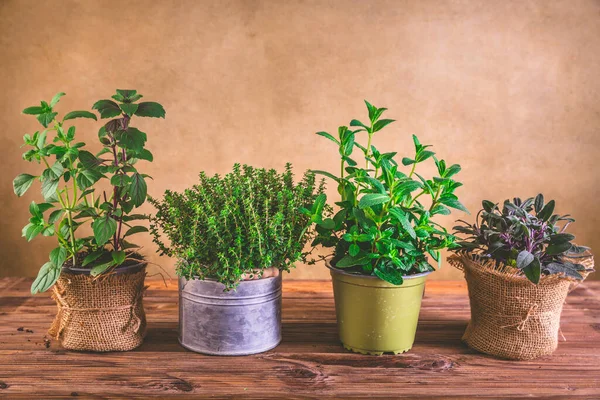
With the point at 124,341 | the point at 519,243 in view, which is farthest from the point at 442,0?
the point at 124,341

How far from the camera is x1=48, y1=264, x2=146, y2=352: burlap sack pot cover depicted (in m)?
1.24

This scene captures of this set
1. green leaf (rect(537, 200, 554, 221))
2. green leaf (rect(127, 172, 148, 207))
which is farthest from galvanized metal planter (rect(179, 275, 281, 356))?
green leaf (rect(537, 200, 554, 221))

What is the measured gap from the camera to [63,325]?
1.28 metres

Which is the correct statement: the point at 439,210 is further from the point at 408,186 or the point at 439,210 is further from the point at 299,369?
the point at 299,369

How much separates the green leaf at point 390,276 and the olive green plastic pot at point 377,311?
23 mm

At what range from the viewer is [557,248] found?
1.22 m

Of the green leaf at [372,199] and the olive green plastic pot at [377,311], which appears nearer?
the green leaf at [372,199]

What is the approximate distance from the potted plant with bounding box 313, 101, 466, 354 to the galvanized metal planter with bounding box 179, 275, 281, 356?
19 cm

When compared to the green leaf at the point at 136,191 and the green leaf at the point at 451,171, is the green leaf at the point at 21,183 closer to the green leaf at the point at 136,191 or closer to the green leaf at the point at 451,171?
the green leaf at the point at 136,191

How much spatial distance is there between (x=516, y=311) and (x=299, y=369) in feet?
1.78

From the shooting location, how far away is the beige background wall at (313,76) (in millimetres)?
2475

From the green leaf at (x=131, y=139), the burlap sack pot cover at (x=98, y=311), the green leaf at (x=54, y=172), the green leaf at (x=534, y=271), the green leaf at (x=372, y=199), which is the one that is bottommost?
the burlap sack pot cover at (x=98, y=311)

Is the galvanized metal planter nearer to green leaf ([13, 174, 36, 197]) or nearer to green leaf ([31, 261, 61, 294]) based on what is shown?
green leaf ([31, 261, 61, 294])

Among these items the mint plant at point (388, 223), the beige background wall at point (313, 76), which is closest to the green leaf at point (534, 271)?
the mint plant at point (388, 223)
